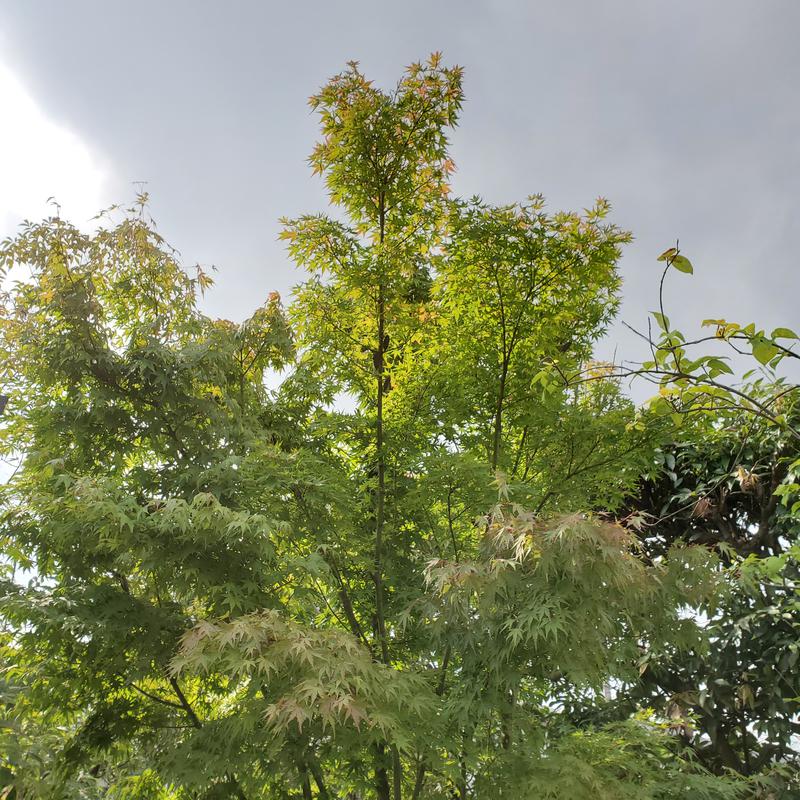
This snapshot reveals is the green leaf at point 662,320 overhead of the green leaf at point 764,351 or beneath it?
overhead

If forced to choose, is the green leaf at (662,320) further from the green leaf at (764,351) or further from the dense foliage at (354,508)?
the dense foliage at (354,508)

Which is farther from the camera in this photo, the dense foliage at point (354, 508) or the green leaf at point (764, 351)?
the dense foliage at point (354, 508)

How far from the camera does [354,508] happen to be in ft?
11.9

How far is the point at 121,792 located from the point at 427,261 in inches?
133

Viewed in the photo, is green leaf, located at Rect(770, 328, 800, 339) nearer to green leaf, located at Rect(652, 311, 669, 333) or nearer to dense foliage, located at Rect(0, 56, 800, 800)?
green leaf, located at Rect(652, 311, 669, 333)

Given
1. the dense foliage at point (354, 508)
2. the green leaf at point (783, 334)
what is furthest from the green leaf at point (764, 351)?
the dense foliage at point (354, 508)

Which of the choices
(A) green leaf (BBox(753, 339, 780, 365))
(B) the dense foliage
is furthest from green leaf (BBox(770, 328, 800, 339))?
(B) the dense foliage

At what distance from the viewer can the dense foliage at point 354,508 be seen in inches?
109

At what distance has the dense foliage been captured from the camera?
2.76 metres

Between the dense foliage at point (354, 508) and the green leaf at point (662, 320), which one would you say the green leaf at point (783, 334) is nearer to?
the green leaf at point (662, 320)

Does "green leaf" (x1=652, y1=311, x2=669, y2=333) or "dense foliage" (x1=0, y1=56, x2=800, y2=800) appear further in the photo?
"dense foliage" (x1=0, y1=56, x2=800, y2=800)

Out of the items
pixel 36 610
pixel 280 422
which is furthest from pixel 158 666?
pixel 280 422

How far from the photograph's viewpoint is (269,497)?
11.3 feet

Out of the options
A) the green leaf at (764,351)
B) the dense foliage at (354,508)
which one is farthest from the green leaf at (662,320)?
the dense foliage at (354,508)
